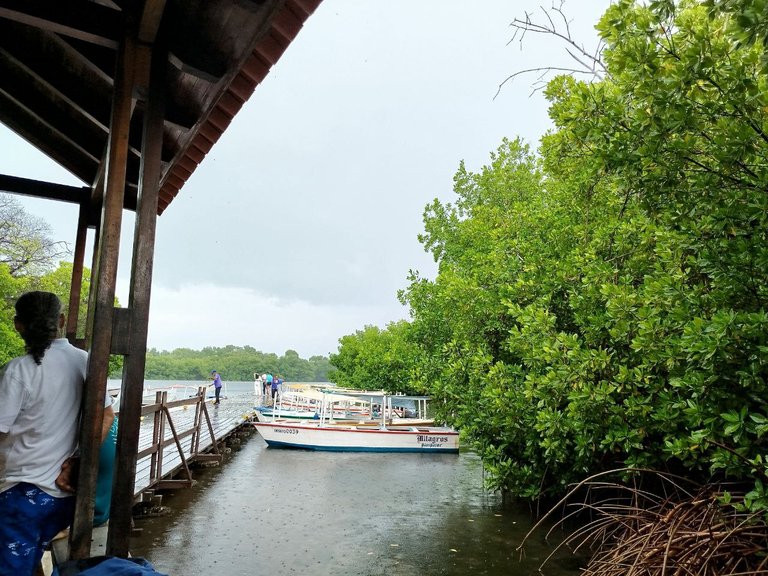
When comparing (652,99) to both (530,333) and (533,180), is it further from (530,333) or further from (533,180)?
(533,180)

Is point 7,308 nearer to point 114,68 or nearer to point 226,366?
point 114,68

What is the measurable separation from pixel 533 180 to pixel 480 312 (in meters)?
10.7

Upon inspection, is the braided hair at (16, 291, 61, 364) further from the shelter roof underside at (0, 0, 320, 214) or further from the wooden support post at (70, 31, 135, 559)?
the shelter roof underside at (0, 0, 320, 214)

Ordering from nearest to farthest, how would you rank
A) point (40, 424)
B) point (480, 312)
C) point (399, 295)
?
point (40, 424) < point (480, 312) < point (399, 295)

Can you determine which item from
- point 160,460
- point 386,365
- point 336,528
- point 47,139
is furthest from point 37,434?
point 386,365

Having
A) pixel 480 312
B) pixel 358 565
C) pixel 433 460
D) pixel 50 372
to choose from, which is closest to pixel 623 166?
pixel 50 372

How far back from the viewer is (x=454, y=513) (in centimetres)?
939

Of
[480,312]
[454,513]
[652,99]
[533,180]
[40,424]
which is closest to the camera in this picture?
[40,424]

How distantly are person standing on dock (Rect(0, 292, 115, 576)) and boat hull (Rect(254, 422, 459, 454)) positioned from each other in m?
14.8

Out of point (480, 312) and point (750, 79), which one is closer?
point (750, 79)

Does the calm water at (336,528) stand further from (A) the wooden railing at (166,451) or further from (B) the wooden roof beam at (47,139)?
(B) the wooden roof beam at (47,139)

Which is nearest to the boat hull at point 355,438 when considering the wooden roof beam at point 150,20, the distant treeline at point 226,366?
the wooden roof beam at point 150,20

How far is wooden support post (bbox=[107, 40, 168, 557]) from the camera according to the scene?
2.77 m

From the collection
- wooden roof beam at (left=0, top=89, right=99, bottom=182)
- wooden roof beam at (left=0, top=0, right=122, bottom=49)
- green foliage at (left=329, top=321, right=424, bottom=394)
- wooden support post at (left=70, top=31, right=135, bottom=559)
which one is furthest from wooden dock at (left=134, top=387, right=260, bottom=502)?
green foliage at (left=329, top=321, right=424, bottom=394)
